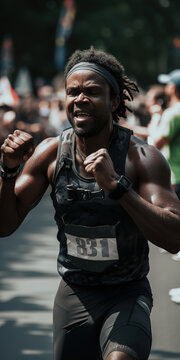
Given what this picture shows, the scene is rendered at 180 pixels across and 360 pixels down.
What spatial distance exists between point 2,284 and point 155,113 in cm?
A: 254

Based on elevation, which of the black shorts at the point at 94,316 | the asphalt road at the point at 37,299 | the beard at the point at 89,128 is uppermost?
the beard at the point at 89,128

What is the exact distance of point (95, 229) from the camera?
3359 mm

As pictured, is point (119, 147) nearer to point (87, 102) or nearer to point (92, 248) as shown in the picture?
point (87, 102)

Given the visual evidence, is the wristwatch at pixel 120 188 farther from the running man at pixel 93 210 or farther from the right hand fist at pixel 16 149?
the right hand fist at pixel 16 149

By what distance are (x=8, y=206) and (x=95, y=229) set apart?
16.4 inches

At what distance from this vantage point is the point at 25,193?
3543 millimetres

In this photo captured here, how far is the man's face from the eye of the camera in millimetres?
3314

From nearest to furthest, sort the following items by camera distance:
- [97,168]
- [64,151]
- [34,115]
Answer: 1. [97,168]
2. [64,151]
3. [34,115]

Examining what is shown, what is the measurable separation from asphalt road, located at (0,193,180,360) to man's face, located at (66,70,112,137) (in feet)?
7.39

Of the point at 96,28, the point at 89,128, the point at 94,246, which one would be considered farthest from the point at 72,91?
the point at 96,28

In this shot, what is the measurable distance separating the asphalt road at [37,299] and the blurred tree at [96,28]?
83.1ft

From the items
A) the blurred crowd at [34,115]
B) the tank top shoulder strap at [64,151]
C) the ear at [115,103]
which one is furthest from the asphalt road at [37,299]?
the blurred crowd at [34,115]

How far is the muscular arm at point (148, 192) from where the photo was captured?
3.08 m

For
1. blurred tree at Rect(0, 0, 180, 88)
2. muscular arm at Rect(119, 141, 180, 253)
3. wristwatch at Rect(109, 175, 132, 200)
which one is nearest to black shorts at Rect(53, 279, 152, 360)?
muscular arm at Rect(119, 141, 180, 253)
